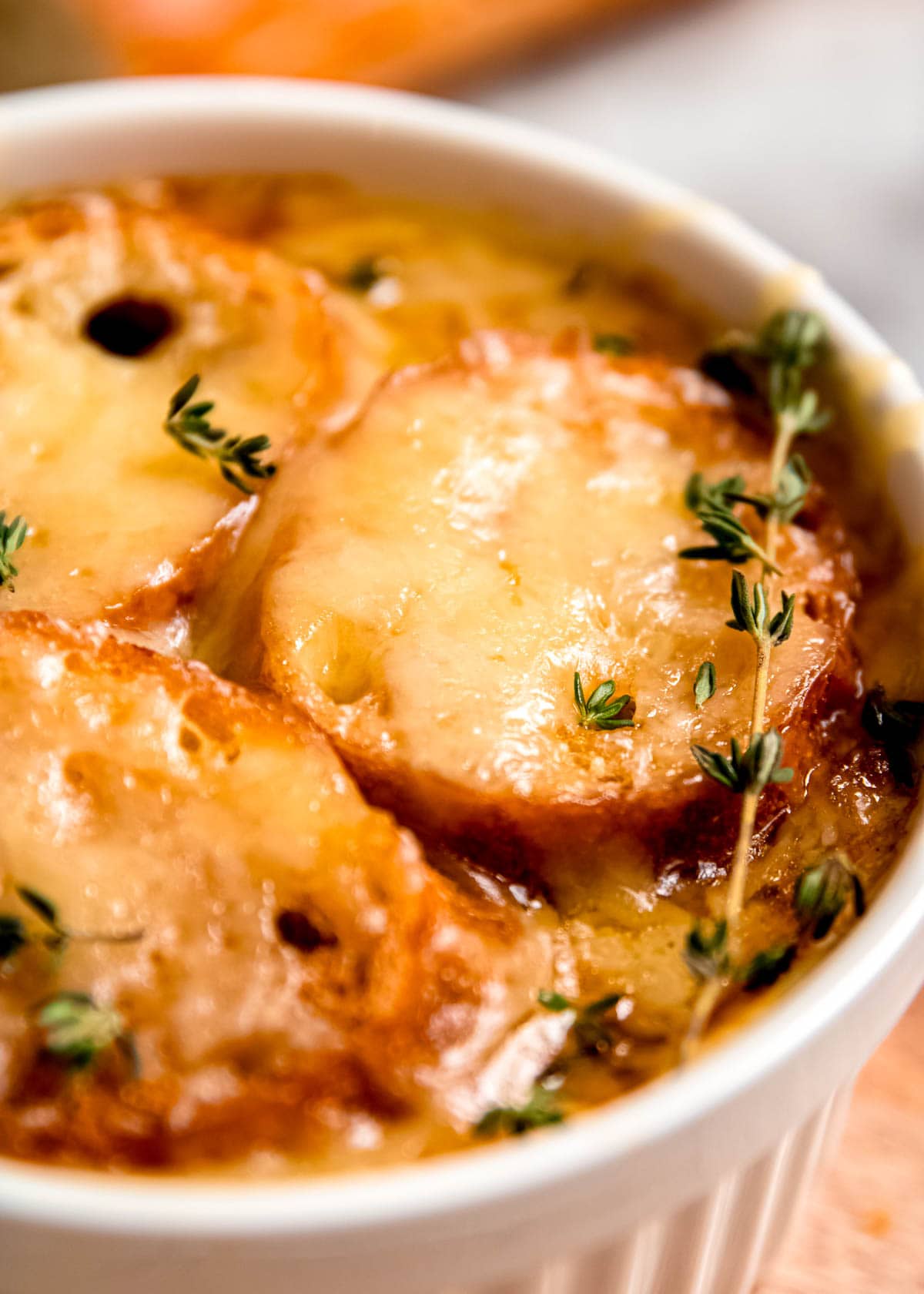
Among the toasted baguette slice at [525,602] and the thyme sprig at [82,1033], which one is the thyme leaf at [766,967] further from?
the thyme sprig at [82,1033]

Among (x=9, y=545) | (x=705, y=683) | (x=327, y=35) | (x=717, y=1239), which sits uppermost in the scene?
(x=705, y=683)

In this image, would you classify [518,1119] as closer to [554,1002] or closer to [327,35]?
[554,1002]

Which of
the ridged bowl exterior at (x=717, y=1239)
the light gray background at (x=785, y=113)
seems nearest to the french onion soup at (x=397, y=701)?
the ridged bowl exterior at (x=717, y=1239)

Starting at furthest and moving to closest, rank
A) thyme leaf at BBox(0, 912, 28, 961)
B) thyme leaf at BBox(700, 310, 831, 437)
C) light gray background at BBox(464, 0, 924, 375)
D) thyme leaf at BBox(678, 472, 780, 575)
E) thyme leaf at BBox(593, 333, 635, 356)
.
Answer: light gray background at BBox(464, 0, 924, 375), thyme leaf at BBox(593, 333, 635, 356), thyme leaf at BBox(700, 310, 831, 437), thyme leaf at BBox(678, 472, 780, 575), thyme leaf at BBox(0, 912, 28, 961)

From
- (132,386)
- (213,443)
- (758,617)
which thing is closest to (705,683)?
(758,617)

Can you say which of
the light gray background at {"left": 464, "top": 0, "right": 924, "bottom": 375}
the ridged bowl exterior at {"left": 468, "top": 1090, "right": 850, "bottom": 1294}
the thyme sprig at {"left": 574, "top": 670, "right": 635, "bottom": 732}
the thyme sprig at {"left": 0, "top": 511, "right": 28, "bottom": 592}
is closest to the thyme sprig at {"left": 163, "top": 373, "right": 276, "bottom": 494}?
the thyme sprig at {"left": 0, "top": 511, "right": 28, "bottom": 592}

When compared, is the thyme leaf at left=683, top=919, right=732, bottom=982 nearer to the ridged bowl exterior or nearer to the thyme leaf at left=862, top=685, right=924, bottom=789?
the ridged bowl exterior

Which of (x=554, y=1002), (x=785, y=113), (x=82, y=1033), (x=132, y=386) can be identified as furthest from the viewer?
(x=785, y=113)

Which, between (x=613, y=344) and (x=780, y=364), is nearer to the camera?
(x=780, y=364)

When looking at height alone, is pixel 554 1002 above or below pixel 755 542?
below
